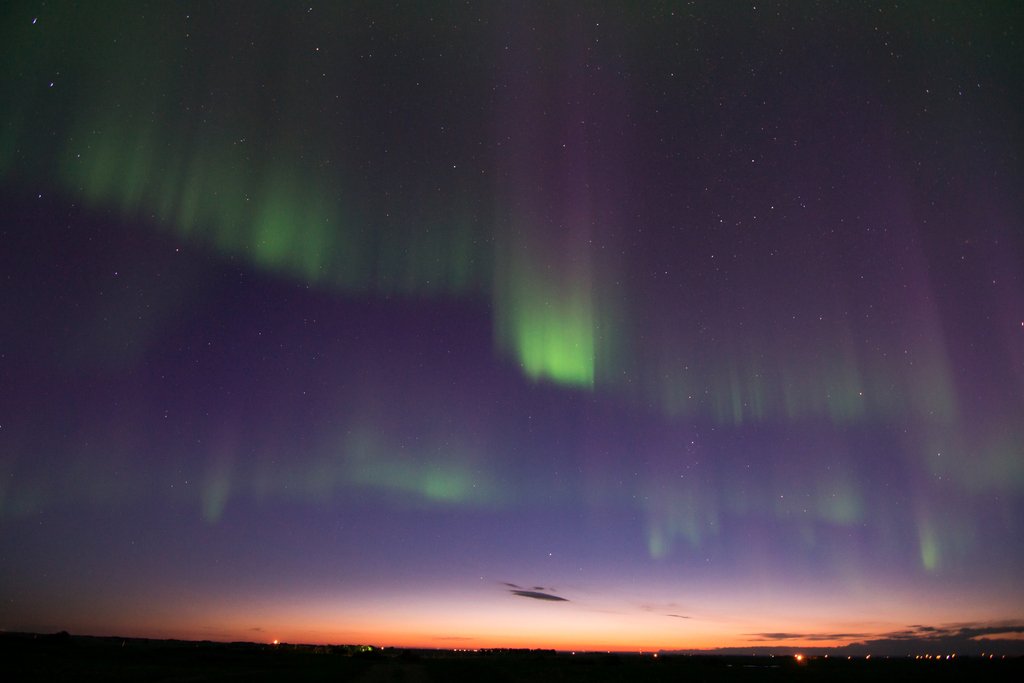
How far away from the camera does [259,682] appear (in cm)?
4847

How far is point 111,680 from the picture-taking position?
4462 centimetres

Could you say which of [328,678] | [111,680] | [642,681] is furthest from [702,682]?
[111,680]

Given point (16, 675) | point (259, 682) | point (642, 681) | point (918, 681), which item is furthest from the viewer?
point (918, 681)

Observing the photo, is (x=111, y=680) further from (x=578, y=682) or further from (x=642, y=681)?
(x=642, y=681)

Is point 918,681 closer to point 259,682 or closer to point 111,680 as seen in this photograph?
point 259,682

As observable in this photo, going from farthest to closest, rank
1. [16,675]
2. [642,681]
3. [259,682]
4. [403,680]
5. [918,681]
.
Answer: [918,681] → [642,681] → [403,680] → [259,682] → [16,675]

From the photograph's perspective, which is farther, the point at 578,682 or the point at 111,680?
the point at 578,682

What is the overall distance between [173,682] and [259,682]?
19.5ft

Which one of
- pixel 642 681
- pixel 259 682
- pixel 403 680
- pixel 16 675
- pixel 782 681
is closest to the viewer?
pixel 16 675

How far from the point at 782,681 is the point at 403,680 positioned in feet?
134

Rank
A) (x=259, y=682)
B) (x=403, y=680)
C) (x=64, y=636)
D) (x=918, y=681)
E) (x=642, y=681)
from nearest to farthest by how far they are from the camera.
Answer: (x=259, y=682) → (x=403, y=680) → (x=642, y=681) → (x=918, y=681) → (x=64, y=636)

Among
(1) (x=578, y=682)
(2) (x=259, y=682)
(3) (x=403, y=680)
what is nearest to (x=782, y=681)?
(1) (x=578, y=682)

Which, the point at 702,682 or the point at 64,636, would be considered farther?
the point at 64,636

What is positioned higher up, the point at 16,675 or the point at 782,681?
the point at 16,675
